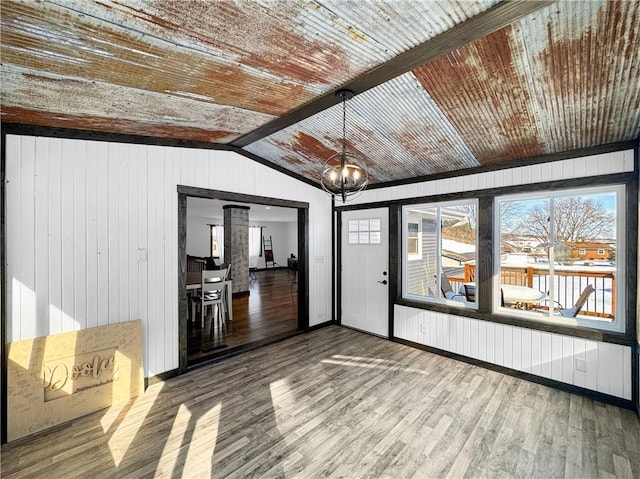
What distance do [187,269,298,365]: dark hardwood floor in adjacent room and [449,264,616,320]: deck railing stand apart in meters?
3.31

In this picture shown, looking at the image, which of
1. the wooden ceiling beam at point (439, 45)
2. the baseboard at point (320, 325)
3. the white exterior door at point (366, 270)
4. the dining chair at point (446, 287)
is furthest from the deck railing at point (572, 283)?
the baseboard at point (320, 325)

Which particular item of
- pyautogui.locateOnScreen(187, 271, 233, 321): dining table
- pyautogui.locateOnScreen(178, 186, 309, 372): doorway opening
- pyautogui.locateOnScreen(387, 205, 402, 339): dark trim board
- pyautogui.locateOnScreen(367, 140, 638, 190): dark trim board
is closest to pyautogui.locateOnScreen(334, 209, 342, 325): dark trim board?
pyautogui.locateOnScreen(178, 186, 309, 372): doorway opening

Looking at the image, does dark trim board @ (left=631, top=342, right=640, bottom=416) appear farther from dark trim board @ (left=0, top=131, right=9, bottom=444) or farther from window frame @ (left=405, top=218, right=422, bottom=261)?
dark trim board @ (left=0, top=131, right=9, bottom=444)

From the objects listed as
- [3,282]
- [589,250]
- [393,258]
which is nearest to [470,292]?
[393,258]

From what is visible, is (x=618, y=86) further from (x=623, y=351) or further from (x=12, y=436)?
(x=12, y=436)

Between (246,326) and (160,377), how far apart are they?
1.80 m

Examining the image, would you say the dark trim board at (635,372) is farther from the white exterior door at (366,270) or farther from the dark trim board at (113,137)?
the dark trim board at (113,137)

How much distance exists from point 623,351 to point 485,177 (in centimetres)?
217

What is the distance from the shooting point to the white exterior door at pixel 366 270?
4500 millimetres

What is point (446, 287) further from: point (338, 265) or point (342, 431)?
point (342, 431)

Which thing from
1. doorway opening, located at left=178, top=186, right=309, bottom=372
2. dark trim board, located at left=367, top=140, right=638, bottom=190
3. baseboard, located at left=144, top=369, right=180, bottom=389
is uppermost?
dark trim board, located at left=367, top=140, right=638, bottom=190

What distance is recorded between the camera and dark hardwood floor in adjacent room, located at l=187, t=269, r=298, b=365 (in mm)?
3979

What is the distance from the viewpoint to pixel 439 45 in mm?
1730

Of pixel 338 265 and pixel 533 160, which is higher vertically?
pixel 533 160
